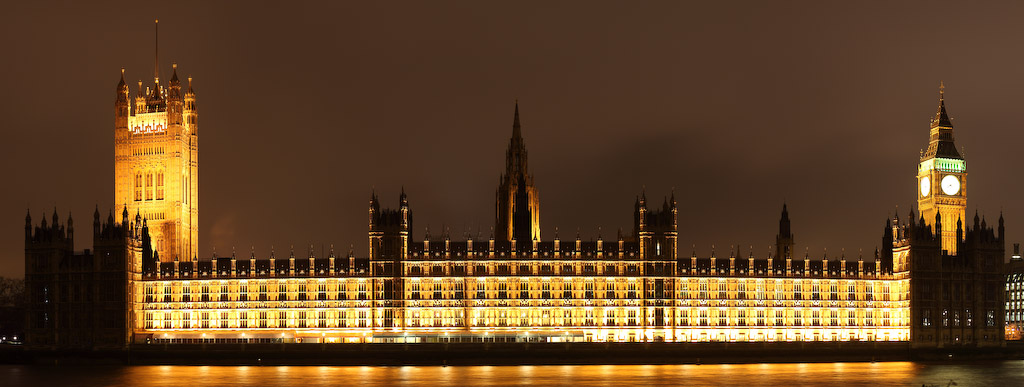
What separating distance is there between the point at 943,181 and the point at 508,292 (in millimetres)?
63043

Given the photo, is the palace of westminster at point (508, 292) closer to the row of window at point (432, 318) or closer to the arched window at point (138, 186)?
the row of window at point (432, 318)

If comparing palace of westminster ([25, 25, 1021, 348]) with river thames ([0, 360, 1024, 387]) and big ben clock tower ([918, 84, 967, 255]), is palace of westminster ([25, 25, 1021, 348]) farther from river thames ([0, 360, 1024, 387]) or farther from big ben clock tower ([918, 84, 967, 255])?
big ben clock tower ([918, 84, 967, 255])

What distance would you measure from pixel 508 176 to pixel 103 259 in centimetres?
4813

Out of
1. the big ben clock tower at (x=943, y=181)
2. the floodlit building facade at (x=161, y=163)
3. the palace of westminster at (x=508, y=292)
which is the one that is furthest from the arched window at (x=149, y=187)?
the big ben clock tower at (x=943, y=181)

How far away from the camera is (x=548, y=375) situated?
404 feet

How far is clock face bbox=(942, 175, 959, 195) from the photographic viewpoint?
608 ft

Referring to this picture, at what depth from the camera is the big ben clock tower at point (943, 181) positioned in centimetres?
18425

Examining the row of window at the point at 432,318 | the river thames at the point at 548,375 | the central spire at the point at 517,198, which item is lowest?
the river thames at the point at 548,375

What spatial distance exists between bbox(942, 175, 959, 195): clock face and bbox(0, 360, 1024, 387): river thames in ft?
157

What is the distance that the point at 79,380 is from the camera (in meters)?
119

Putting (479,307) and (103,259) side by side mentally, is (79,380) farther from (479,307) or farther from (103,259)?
(479,307)

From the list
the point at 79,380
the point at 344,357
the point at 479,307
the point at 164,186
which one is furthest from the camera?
the point at 164,186

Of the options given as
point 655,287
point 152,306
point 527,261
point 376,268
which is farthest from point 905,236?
point 152,306

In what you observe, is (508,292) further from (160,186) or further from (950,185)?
(950,185)
